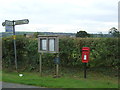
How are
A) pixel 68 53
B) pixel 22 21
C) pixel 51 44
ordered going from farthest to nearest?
pixel 22 21
pixel 68 53
pixel 51 44

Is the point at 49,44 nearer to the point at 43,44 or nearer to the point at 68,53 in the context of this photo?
the point at 43,44

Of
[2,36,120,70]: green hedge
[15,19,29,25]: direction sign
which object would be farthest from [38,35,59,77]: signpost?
[15,19,29,25]: direction sign

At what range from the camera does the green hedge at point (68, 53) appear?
31.9ft

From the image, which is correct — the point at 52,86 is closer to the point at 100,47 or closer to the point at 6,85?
the point at 6,85

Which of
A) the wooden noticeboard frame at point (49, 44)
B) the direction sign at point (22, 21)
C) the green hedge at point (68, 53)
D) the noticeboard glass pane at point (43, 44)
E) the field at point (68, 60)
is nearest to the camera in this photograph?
the wooden noticeboard frame at point (49, 44)

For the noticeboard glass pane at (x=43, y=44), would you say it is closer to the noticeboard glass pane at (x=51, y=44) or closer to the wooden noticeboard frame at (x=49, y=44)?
the wooden noticeboard frame at (x=49, y=44)

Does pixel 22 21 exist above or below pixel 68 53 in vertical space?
above

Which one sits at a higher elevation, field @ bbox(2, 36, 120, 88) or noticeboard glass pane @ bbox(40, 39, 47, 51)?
noticeboard glass pane @ bbox(40, 39, 47, 51)

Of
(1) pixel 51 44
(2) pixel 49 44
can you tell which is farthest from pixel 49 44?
(1) pixel 51 44

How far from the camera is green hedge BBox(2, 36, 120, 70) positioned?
382 inches

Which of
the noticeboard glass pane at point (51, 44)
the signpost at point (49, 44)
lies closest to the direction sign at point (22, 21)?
the signpost at point (49, 44)

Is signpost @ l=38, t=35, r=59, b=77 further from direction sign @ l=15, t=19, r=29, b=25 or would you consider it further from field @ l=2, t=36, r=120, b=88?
direction sign @ l=15, t=19, r=29, b=25

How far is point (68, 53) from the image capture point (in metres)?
10.6

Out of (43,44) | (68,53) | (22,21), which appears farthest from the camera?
(22,21)
